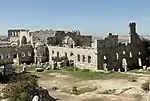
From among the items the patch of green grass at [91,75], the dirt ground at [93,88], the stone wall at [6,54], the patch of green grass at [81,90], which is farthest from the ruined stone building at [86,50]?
the patch of green grass at [81,90]

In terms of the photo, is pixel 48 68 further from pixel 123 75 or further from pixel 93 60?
pixel 123 75

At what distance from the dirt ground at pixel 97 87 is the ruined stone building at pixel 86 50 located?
19.7 feet

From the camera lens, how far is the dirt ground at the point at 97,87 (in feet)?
79.2

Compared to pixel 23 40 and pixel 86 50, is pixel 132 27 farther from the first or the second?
pixel 23 40

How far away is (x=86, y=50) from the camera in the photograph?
136 ft

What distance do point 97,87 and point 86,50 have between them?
12.2m

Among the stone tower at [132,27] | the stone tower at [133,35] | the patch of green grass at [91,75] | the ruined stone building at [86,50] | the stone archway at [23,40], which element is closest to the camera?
the patch of green grass at [91,75]

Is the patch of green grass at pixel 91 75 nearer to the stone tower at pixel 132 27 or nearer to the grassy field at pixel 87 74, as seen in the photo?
the grassy field at pixel 87 74

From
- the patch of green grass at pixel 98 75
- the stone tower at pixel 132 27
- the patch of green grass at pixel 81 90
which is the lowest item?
the patch of green grass at pixel 81 90

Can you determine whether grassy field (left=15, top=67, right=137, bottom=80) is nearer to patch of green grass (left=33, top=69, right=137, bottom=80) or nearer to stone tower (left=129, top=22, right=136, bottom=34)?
patch of green grass (left=33, top=69, right=137, bottom=80)

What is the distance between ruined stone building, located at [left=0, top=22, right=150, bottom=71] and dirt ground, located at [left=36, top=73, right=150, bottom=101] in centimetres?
602

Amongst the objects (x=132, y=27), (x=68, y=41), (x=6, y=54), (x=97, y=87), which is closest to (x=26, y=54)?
(x=6, y=54)

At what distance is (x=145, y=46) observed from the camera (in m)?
46.7

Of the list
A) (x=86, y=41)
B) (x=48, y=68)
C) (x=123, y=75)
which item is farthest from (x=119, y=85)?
(x=86, y=41)
